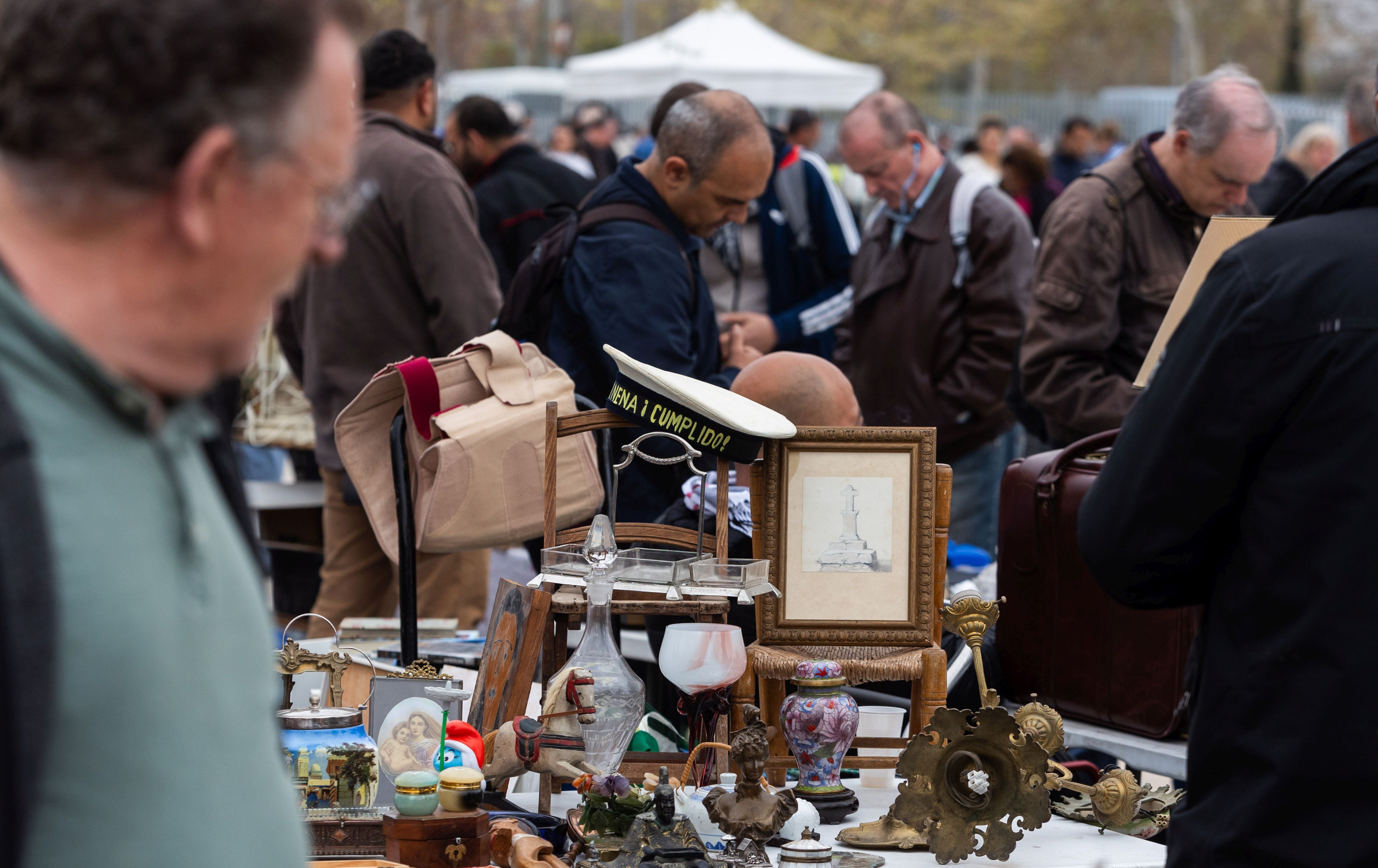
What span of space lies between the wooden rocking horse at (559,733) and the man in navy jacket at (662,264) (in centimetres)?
98

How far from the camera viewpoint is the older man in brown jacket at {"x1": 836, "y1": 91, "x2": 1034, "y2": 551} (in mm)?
4434

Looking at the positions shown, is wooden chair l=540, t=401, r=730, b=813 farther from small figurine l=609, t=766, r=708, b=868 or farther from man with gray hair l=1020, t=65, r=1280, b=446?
man with gray hair l=1020, t=65, r=1280, b=446

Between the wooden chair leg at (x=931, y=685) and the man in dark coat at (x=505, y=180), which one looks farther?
the man in dark coat at (x=505, y=180)

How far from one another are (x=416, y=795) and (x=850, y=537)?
0.83m

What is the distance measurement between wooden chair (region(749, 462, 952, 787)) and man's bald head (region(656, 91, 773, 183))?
111 centimetres

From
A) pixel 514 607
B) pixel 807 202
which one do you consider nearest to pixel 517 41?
pixel 807 202

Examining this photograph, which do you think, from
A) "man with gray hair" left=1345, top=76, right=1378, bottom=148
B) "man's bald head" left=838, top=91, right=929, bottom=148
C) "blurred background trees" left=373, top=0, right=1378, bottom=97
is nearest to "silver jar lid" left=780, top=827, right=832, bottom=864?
"man's bald head" left=838, top=91, right=929, bottom=148

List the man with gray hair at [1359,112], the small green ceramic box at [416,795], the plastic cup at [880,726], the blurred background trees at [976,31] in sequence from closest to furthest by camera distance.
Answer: the small green ceramic box at [416,795] → the plastic cup at [880,726] → the man with gray hair at [1359,112] → the blurred background trees at [976,31]

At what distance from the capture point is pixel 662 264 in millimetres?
3113

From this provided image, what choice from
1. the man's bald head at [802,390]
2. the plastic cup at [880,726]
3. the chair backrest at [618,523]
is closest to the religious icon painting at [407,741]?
the chair backrest at [618,523]

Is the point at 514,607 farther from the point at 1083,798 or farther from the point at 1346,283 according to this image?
the point at 1346,283

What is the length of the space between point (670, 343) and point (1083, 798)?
4.22 ft

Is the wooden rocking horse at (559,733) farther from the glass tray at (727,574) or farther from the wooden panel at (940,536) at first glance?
the wooden panel at (940,536)

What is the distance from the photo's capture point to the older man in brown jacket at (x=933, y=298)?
443 centimetres
